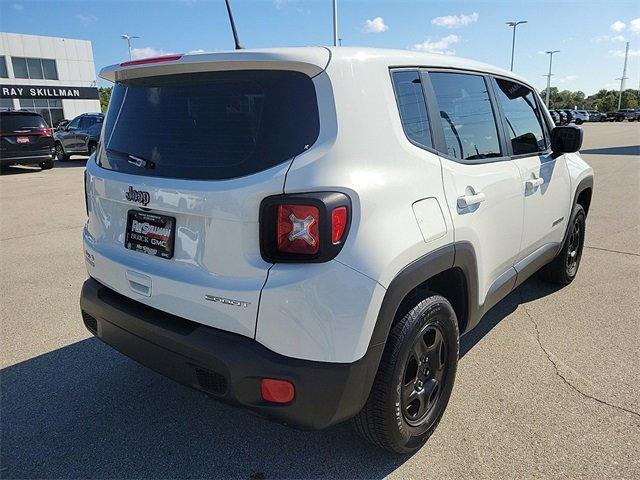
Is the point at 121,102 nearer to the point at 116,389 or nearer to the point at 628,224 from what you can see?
the point at 116,389

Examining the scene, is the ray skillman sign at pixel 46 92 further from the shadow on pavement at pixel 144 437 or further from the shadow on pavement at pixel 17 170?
the shadow on pavement at pixel 144 437

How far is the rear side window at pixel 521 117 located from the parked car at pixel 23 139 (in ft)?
48.0

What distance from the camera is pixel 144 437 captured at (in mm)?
2482

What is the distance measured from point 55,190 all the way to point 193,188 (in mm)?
10708

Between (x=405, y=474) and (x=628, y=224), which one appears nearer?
(x=405, y=474)

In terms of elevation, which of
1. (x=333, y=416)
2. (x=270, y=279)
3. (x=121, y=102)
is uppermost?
(x=121, y=102)

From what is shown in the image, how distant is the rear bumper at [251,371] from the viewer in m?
1.82

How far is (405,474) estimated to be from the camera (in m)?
2.23

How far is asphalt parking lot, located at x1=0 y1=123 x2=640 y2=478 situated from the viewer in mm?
2279

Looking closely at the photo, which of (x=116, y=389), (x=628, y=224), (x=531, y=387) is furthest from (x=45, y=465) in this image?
(x=628, y=224)

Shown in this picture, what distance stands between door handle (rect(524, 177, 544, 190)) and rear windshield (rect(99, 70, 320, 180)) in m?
1.84

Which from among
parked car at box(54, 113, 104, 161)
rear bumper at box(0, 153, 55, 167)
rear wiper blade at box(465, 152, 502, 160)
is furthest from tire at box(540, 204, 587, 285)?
parked car at box(54, 113, 104, 161)

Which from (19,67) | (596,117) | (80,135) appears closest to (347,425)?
(80,135)

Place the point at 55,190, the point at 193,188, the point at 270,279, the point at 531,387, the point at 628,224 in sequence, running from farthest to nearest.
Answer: the point at 55,190
the point at 628,224
the point at 531,387
the point at 193,188
the point at 270,279
